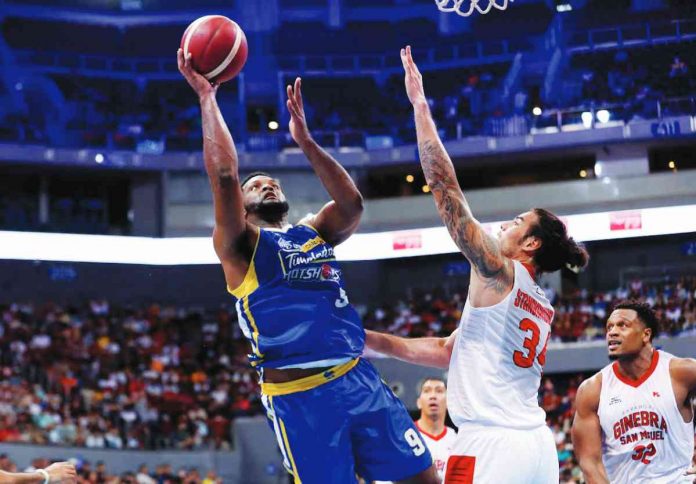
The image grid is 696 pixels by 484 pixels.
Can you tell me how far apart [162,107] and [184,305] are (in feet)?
19.8

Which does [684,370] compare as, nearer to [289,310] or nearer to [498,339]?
[498,339]

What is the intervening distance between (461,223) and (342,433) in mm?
1181

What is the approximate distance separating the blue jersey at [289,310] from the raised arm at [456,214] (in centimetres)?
76

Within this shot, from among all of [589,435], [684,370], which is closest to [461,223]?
[589,435]

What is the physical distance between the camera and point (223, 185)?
4555mm

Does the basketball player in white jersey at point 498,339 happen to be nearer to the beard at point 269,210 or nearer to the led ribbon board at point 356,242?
the beard at point 269,210

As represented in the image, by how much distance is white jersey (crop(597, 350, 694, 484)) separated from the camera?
6.13 m

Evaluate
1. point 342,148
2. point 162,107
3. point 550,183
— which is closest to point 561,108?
point 550,183

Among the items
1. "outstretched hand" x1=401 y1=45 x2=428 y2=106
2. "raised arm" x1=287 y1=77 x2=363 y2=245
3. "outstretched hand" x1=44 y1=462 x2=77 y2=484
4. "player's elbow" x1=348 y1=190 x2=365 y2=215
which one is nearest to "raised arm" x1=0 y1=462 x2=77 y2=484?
"outstretched hand" x1=44 y1=462 x2=77 y2=484

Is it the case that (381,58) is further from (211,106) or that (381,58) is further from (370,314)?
(211,106)

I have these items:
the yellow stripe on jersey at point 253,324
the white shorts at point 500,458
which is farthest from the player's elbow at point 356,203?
the white shorts at point 500,458

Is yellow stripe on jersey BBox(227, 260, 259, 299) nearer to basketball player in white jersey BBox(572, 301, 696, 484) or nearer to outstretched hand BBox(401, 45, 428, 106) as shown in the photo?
outstretched hand BBox(401, 45, 428, 106)

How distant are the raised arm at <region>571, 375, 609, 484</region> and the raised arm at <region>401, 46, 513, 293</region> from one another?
1.96 m

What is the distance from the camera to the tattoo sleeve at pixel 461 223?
14.9 feet
